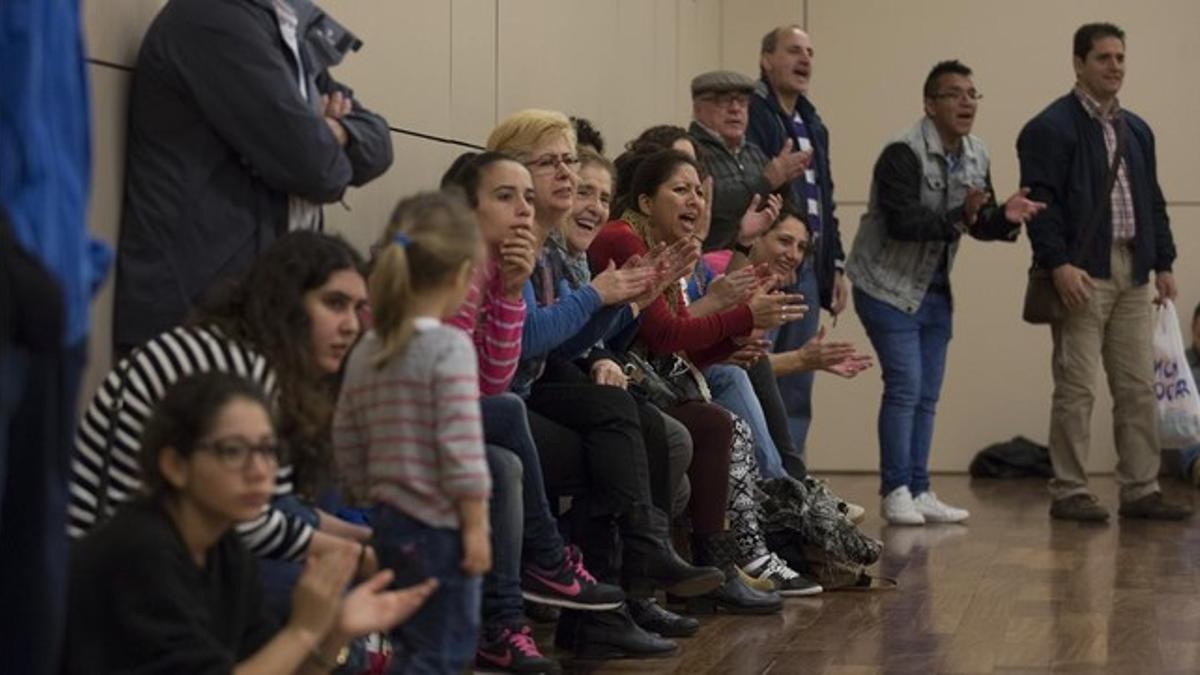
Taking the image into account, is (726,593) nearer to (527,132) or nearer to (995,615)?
(995,615)

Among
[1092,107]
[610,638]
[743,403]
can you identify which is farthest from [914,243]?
[610,638]

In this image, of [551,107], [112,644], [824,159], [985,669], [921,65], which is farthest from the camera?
[921,65]

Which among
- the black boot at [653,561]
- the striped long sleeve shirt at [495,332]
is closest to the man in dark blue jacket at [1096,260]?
the black boot at [653,561]

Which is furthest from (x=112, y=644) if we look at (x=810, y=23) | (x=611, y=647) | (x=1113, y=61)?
(x=810, y=23)

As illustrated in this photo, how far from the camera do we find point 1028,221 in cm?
780

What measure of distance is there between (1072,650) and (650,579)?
928 mm

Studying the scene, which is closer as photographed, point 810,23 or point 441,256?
point 441,256

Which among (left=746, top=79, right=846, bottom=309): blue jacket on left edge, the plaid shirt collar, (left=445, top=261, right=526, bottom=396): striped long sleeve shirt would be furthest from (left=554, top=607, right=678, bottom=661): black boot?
the plaid shirt collar

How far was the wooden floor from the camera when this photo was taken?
4.73 meters

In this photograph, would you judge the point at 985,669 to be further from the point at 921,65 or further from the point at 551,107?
the point at 921,65

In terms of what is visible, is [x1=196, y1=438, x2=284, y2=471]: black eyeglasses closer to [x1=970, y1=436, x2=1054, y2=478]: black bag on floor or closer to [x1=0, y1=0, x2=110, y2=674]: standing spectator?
[x1=0, y1=0, x2=110, y2=674]: standing spectator

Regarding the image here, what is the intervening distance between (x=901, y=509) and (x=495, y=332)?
374 centimetres

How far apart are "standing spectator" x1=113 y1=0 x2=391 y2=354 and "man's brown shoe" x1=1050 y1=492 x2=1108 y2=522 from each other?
4448 millimetres

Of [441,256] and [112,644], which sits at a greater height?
[441,256]
